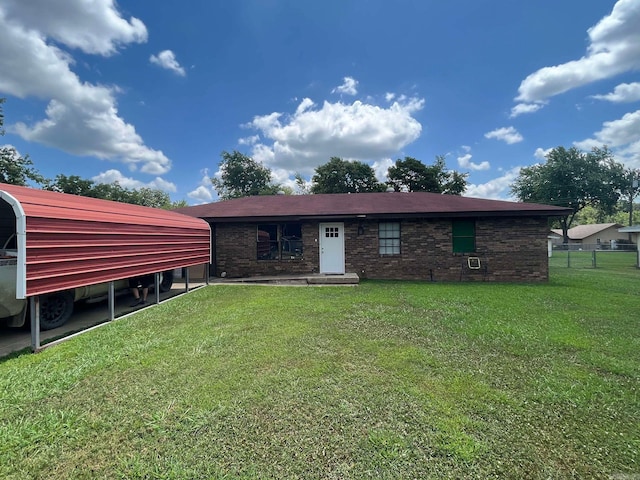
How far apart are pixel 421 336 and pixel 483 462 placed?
2522 mm

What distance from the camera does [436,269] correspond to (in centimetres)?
1035

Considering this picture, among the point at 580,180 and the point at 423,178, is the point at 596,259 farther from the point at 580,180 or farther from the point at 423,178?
the point at 580,180

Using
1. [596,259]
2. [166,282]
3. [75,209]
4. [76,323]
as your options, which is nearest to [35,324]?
[76,323]

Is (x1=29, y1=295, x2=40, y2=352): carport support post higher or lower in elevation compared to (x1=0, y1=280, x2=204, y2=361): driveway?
higher

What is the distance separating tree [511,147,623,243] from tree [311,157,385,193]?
22.3m

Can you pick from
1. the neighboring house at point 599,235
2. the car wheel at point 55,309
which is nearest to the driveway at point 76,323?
the car wheel at point 55,309

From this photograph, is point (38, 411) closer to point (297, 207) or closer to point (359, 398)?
point (359, 398)

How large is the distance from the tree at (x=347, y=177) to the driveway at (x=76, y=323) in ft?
90.9

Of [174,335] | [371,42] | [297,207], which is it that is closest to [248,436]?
[174,335]

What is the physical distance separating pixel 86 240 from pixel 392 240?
8.80 m

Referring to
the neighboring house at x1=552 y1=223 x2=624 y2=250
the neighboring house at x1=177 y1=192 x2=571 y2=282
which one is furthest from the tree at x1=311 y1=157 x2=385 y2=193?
the neighboring house at x1=552 y1=223 x2=624 y2=250

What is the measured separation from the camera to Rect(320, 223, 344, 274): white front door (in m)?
10.6

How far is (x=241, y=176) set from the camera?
40250 mm

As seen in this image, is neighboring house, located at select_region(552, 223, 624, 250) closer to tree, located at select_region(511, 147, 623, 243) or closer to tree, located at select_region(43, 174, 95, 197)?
tree, located at select_region(511, 147, 623, 243)
